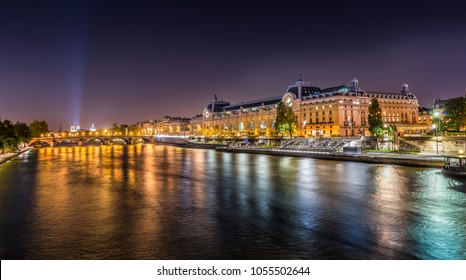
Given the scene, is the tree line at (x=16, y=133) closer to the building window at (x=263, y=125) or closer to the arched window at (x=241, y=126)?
the arched window at (x=241, y=126)

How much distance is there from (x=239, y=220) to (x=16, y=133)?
3999 inches

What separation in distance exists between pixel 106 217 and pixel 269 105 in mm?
159129

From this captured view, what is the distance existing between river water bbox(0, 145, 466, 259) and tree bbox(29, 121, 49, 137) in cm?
14238

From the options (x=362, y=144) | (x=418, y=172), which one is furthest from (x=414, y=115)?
(x=418, y=172)

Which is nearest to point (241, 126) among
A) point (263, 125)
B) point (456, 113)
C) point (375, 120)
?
point (263, 125)

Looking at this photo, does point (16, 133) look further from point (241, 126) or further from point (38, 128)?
point (241, 126)

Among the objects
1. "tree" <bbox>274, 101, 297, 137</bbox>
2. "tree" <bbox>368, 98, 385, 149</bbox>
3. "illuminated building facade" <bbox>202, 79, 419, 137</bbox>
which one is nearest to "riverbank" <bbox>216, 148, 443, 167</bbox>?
"tree" <bbox>368, 98, 385, 149</bbox>

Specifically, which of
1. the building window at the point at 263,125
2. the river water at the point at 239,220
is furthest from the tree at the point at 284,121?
the river water at the point at 239,220

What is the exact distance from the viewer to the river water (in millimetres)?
14859

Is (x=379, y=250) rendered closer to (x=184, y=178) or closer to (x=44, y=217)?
(x=44, y=217)

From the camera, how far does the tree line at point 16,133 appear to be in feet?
252

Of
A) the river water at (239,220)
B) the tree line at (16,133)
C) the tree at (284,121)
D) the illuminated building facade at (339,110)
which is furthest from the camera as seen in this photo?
the illuminated building facade at (339,110)

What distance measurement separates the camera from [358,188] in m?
30.8

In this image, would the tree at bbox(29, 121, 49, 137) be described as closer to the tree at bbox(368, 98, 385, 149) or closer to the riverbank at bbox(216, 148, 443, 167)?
the riverbank at bbox(216, 148, 443, 167)
